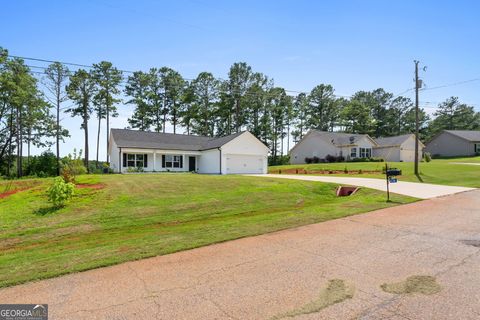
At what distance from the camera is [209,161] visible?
30938 millimetres

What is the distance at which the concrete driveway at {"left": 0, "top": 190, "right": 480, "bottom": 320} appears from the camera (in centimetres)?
358

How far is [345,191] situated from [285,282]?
13768 mm

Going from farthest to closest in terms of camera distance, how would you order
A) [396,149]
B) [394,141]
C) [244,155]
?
[394,141]
[396,149]
[244,155]

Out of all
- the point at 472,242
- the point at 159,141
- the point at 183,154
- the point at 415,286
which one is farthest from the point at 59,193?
the point at 159,141

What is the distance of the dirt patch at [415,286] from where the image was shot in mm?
4035

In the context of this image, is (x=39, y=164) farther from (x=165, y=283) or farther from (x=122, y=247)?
(x=165, y=283)

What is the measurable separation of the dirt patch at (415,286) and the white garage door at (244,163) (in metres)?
25.5

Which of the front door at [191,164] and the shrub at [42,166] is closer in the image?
the front door at [191,164]

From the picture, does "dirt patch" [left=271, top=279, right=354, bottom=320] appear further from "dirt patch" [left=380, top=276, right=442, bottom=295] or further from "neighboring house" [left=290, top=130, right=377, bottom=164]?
"neighboring house" [left=290, top=130, right=377, bottom=164]

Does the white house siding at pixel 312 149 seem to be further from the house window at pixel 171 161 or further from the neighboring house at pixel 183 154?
the house window at pixel 171 161

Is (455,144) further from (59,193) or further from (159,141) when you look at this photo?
(59,193)

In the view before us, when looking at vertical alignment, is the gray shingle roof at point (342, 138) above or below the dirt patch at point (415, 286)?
above

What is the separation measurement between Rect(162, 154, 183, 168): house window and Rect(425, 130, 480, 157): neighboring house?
163 feet

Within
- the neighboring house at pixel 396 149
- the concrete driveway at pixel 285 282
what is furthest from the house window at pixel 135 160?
the neighboring house at pixel 396 149
